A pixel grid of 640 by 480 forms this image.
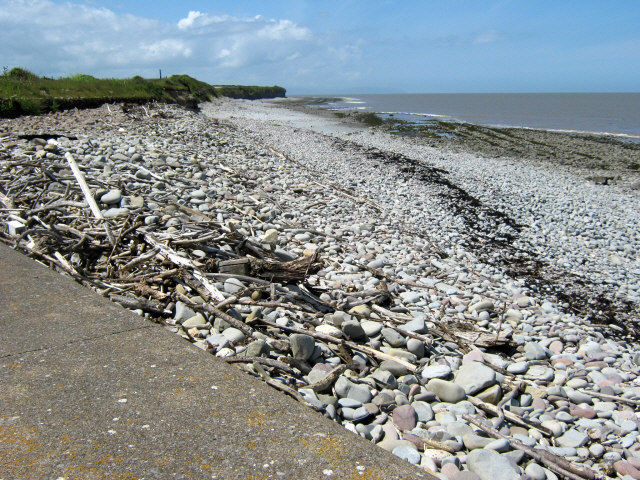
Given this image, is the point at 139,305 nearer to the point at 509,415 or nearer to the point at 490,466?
the point at 490,466

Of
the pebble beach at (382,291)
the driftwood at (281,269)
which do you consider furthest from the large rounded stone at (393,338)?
the driftwood at (281,269)

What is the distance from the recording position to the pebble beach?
10.3 ft

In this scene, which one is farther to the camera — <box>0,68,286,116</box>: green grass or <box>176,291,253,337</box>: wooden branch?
<box>0,68,286,116</box>: green grass

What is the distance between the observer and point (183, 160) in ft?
32.9

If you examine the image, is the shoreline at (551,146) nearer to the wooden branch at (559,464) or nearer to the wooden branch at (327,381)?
the wooden branch at (559,464)

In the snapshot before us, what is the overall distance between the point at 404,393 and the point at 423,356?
0.77 m

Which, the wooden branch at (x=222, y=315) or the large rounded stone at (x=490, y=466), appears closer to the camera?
the large rounded stone at (x=490, y=466)

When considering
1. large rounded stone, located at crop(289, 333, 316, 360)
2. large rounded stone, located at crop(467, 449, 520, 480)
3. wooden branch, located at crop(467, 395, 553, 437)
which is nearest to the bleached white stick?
large rounded stone, located at crop(289, 333, 316, 360)

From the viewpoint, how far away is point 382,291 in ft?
16.9

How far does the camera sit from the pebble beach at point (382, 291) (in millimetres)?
3152

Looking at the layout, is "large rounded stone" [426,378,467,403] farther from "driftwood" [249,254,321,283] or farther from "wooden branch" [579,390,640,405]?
"driftwood" [249,254,321,283]

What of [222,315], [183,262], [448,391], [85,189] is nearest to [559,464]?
[448,391]

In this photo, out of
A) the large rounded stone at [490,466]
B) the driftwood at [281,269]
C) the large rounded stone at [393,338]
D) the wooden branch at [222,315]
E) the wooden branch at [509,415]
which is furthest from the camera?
the driftwood at [281,269]

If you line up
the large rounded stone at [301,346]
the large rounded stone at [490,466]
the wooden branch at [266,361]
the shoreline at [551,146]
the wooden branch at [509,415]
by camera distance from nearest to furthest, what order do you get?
the large rounded stone at [490,466] < the wooden branch at [266,361] < the wooden branch at [509,415] < the large rounded stone at [301,346] < the shoreline at [551,146]
